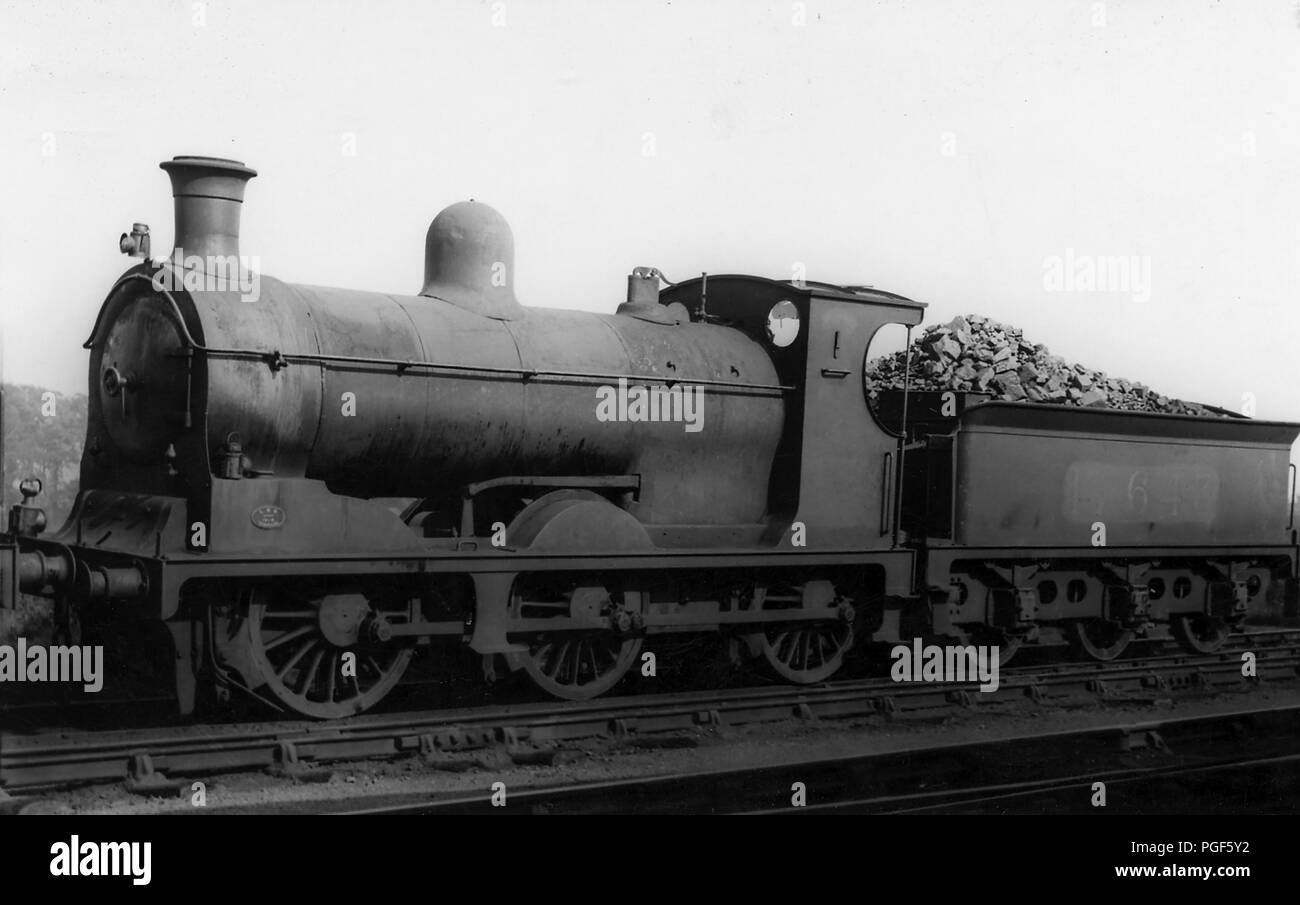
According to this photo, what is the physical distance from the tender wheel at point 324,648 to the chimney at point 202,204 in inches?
84.8

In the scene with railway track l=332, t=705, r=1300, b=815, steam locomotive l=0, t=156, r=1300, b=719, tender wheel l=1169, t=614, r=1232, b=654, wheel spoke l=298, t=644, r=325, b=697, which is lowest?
railway track l=332, t=705, r=1300, b=815

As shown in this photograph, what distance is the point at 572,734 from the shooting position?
8.51 m

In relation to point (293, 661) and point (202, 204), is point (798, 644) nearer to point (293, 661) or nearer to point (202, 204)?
point (293, 661)

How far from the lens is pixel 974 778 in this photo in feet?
26.7

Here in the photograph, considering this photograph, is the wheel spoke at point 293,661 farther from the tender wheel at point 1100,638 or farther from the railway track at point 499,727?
the tender wheel at point 1100,638

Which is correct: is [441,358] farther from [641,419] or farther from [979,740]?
[979,740]

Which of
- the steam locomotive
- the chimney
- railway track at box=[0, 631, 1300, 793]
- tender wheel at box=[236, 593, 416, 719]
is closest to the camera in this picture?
railway track at box=[0, 631, 1300, 793]

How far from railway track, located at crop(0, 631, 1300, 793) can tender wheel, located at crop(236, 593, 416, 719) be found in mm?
208

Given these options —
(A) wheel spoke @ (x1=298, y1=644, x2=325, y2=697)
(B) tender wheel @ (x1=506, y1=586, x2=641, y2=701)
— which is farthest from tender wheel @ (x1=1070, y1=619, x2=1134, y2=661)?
(A) wheel spoke @ (x1=298, y1=644, x2=325, y2=697)

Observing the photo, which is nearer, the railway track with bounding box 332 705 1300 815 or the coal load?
the railway track with bounding box 332 705 1300 815

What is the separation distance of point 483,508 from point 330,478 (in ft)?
3.57

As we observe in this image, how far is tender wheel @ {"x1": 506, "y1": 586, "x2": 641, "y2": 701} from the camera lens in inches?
349

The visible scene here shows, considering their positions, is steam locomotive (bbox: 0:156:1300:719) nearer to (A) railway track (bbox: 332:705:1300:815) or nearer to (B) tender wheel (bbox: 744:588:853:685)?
(B) tender wheel (bbox: 744:588:853:685)
